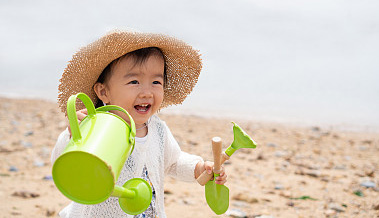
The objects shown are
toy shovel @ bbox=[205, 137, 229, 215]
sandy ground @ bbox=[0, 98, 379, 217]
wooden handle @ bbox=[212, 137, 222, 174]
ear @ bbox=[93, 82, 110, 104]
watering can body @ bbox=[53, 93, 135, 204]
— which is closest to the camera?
watering can body @ bbox=[53, 93, 135, 204]

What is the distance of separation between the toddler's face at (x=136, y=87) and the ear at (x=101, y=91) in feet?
0.18

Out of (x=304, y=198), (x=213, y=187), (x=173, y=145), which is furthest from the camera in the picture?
(x=304, y=198)

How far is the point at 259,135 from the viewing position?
6.53m

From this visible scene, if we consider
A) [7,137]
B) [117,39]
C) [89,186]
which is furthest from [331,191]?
[7,137]

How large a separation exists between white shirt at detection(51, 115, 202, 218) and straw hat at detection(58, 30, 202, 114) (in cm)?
33

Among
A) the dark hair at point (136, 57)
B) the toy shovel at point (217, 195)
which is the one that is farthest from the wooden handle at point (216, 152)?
the dark hair at point (136, 57)

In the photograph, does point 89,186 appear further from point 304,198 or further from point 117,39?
point 304,198

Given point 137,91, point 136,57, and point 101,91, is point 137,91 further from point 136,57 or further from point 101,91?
point 101,91

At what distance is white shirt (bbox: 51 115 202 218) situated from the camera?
2.04 metres

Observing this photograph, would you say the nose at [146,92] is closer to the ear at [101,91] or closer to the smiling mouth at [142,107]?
the smiling mouth at [142,107]

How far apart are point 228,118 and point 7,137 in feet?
17.2

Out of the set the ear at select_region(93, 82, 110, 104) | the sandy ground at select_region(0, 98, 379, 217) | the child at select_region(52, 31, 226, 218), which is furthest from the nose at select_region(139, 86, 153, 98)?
the sandy ground at select_region(0, 98, 379, 217)

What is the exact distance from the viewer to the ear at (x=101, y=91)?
2.22 meters

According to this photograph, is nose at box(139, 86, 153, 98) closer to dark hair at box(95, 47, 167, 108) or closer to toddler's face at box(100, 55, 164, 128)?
toddler's face at box(100, 55, 164, 128)
